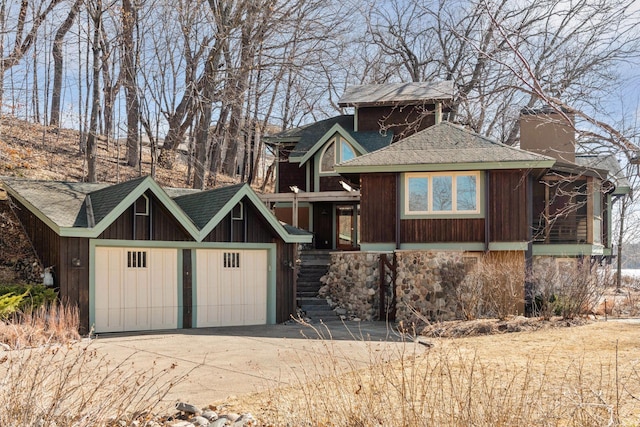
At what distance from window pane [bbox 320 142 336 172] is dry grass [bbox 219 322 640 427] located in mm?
13511

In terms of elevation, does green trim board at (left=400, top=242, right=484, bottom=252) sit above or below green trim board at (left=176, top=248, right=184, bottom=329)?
above

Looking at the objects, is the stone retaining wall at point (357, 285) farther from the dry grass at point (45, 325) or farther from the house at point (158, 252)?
the dry grass at point (45, 325)

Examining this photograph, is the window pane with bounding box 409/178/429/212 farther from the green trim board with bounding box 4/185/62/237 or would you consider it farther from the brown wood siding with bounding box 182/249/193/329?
the green trim board with bounding box 4/185/62/237

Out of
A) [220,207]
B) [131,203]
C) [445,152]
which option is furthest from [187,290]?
[445,152]

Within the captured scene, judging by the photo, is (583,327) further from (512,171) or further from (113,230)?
(113,230)

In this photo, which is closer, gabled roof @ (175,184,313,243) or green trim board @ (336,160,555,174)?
gabled roof @ (175,184,313,243)

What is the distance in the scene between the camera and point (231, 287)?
16250 millimetres

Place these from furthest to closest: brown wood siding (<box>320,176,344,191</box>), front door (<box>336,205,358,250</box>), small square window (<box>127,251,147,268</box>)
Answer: front door (<box>336,205,358,250</box>) < brown wood siding (<box>320,176,344,191</box>) < small square window (<box>127,251,147,268</box>)

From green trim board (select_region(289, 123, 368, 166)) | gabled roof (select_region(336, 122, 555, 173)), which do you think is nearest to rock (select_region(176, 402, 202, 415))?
gabled roof (select_region(336, 122, 555, 173))

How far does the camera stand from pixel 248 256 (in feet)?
54.5

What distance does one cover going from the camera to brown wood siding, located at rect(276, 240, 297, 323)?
16891 millimetres

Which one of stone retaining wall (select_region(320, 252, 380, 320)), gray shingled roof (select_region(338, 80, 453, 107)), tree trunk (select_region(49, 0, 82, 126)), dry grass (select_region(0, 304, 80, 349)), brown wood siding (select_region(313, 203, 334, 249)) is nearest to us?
dry grass (select_region(0, 304, 80, 349))

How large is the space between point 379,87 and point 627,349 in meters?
19.5

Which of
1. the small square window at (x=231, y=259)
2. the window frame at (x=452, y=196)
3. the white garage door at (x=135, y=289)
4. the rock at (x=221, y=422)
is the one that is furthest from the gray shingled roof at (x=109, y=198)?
the rock at (x=221, y=422)
